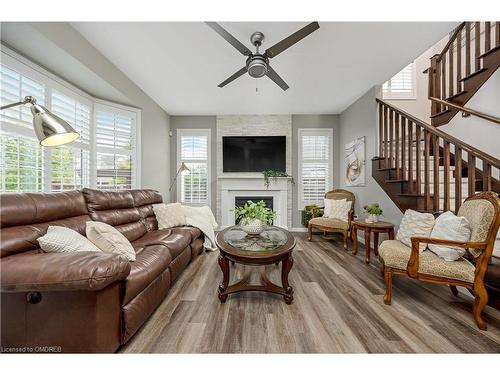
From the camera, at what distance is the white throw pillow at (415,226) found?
2139mm

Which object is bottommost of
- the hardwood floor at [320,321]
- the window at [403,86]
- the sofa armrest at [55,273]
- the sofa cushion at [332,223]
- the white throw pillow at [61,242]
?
the hardwood floor at [320,321]

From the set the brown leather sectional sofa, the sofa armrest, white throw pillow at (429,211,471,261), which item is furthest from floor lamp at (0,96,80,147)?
white throw pillow at (429,211,471,261)

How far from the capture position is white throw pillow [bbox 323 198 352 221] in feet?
13.1

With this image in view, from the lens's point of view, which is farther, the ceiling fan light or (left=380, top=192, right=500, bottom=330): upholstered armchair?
the ceiling fan light

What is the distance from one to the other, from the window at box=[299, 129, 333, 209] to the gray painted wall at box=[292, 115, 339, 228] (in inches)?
3.8

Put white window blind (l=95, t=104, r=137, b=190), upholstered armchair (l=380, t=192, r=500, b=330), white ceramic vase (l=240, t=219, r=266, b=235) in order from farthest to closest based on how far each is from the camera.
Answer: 1. white window blind (l=95, t=104, r=137, b=190)
2. white ceramic vase (l=240, t=219, r=266, b=235)
3. upholstered armchair (l=380, t=192, r=500, b=330)

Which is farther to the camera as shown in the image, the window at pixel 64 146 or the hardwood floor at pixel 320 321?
the window at pixel 64 146

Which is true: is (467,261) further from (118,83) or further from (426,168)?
(118,83)

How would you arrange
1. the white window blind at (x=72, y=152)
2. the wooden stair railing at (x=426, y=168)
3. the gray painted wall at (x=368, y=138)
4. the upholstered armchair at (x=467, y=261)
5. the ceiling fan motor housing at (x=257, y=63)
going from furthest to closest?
the gray painted wall at (x=368, y=138)
the white window blind at (x=72, y=152)
the wooden stair railing at (x=426, y=168)
the ceiling fan motor housing at (x=257, y=63)
the upholstered armchair at (x=467, y=261)

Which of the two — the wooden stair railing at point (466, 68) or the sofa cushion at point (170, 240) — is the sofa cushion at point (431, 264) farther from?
the sofa cushion at point (170, 240)

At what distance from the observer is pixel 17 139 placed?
7.12ft

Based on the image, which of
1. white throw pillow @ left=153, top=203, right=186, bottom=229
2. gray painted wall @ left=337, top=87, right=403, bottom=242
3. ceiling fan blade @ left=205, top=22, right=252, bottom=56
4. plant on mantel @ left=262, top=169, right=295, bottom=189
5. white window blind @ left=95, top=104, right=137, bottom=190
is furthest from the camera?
plant on mantel @ left=262, top=169, right=295, bottom=189

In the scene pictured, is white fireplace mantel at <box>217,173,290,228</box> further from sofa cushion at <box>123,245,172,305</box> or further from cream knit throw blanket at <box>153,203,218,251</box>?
sofa cushion at <box>123,245,172,305</box>

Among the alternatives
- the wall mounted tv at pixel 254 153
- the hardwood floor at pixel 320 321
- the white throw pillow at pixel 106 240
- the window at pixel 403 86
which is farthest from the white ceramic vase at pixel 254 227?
the window at pixel 403 86
